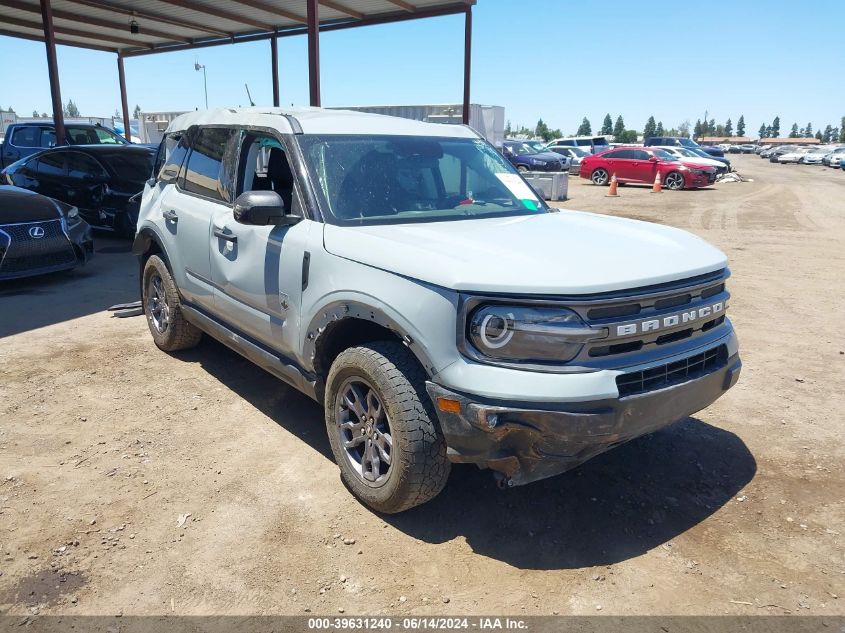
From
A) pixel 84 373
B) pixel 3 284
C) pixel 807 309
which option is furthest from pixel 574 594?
pixel 3 284

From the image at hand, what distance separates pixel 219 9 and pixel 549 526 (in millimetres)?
16766

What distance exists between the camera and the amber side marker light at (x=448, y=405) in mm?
2711

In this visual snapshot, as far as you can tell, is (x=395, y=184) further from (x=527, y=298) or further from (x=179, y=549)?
(x=179, y=549)

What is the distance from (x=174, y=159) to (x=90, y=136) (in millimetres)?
13568

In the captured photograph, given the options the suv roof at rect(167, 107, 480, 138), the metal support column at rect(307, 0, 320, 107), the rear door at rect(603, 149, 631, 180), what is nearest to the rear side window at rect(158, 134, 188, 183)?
the suv roof at rect(167, 107, 480, 138)

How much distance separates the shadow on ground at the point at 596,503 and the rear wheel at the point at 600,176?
22.7 metres

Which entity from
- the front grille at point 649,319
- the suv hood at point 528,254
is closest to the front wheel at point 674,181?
the suv hood at point 528,254

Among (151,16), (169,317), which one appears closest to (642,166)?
(151,16)

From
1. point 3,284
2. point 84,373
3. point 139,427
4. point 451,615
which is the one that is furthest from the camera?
point 3,284

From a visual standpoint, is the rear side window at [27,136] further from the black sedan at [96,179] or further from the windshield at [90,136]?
the black sedan at [96,179]

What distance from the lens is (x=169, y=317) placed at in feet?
17.5

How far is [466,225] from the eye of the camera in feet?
11.8

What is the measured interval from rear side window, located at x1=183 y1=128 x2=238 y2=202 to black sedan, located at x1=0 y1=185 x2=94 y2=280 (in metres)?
4.11

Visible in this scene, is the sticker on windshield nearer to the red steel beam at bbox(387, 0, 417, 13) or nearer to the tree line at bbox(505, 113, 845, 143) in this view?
the red steel beam at bbox(387, 0, 417, 13)
